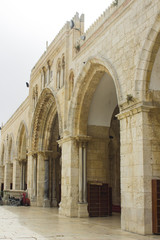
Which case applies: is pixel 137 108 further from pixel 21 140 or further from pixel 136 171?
pixel 21 140

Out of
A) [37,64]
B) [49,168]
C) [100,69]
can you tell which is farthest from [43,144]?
[100,69]

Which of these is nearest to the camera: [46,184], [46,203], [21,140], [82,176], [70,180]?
[82,176]

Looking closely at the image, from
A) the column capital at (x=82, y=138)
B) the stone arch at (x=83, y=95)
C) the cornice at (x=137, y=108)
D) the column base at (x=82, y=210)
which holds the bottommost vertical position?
the column base at (x=82, y=210)

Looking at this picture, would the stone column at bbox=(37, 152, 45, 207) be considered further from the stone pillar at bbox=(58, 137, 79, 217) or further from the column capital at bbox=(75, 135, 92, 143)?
the column capital at bbox=(75, 135, 92, 143)

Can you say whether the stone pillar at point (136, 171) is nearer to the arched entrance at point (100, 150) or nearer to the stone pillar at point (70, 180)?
the arched entrance at point (100, 150)

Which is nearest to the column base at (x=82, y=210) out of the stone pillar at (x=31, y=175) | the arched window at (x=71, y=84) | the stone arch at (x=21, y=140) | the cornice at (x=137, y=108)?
the arched window at (x=71, y=84)

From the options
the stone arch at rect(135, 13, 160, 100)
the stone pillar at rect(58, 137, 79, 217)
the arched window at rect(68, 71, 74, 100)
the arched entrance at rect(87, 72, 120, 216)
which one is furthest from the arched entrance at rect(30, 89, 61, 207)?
the stone arch at rect(135, 13, 160, 100)

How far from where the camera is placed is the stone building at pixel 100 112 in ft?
26.8

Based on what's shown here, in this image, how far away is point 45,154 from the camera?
18.1 meters

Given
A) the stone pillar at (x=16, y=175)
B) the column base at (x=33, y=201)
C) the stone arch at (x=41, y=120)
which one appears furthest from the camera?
the stone pillar at (x=16, y=175)

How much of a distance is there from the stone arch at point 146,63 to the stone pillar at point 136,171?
47cm

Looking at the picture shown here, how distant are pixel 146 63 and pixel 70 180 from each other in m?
A: 5.90

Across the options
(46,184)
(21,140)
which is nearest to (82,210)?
(46,184)

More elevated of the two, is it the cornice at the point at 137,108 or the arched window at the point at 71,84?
the arched window at the point at 71,84
